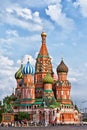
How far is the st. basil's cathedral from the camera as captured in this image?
10356 cm

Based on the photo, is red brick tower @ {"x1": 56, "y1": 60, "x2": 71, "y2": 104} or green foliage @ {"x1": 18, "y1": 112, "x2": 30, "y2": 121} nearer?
green foliage @ {"x1": 18, "y1": 112, "x2": 30, "y2": 121}

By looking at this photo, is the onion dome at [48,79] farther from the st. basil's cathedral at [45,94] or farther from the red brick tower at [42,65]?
the red brick tower at [42,65]

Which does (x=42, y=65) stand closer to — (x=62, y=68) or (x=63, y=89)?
(x=62, y=68)

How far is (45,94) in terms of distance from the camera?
10762 cm

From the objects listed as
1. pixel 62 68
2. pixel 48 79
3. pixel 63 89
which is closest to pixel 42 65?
pixel 62 68

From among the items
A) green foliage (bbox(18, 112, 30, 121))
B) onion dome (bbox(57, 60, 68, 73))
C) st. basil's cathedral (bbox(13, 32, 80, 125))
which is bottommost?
green foliage (bbox(18, 112, 30, 121))

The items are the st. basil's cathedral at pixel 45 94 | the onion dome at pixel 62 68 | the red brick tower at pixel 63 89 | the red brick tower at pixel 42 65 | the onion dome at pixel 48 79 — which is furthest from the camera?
the red brick tower at pixel 42 65

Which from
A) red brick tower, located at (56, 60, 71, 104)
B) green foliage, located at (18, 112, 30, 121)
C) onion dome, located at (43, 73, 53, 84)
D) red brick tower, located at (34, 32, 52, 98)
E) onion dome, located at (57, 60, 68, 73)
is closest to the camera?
green foliage, located at (18, 112, 30, 121)

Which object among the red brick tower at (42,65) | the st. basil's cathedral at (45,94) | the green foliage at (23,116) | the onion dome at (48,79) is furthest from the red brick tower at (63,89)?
the green foliage at (23,116)

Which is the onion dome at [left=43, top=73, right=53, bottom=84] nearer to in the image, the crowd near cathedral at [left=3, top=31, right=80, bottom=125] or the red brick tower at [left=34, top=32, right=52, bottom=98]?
the crowd near cathedral at [left=3, top=31, right=80, bottom=125]

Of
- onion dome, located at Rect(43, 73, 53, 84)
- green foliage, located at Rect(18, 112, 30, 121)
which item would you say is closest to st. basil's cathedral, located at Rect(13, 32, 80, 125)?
onion dome, located at Rect(43, 73, 53, 84)

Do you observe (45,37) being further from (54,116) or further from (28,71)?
(54,116)

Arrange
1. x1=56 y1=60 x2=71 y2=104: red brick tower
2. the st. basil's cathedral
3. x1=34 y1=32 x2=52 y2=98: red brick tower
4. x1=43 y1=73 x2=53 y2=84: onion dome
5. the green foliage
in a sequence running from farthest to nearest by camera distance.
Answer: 1. x1=34 y1=32 x2=52 y2=98: red brick tower
2. x1=56 y1=60 x2=71 y2=104: red brick tower
3. x1=43 y1=73 x2=53 y2=84: onion dome
4. the st. basil's cathedral
5. the green foliage

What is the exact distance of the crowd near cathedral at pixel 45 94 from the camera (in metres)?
104
